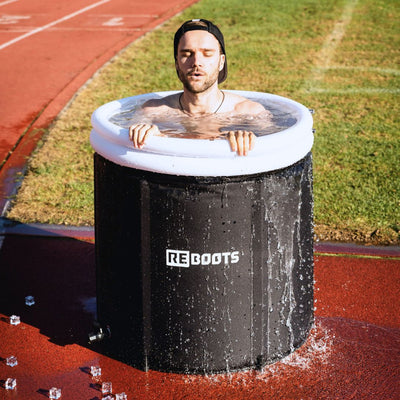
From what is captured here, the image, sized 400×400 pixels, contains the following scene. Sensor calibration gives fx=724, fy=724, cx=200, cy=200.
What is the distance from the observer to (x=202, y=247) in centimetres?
370

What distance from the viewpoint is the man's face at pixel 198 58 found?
4.29 m

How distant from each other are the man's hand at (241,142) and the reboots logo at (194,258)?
22.1 inches

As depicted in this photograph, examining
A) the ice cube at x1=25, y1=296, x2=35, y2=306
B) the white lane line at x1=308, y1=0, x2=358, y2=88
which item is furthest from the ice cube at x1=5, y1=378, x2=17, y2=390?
the white lane line at x1=308, y1=0, x2=358, y2=88

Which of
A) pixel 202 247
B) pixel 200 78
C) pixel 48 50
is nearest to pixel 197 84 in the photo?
pixel 200 78

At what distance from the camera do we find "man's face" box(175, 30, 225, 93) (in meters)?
4.29

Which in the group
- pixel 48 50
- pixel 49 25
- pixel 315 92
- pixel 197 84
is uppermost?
pixel 197 84

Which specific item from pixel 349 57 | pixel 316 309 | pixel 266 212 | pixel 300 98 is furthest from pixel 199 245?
pixel 349 57

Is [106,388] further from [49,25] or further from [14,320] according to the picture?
[49,25]

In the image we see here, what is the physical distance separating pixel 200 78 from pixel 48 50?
895 cm

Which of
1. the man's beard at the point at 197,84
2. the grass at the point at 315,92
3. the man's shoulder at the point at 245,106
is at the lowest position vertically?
the grass at the point at 315,92

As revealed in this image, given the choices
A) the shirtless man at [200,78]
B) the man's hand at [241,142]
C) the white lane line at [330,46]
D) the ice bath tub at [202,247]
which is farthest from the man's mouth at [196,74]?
the white lane line at [330,46]

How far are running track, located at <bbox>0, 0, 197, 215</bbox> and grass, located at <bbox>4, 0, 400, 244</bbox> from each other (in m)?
0.26

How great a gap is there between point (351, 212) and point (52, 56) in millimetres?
7577

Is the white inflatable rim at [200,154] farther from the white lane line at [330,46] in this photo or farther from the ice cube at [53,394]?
the white lane line at [330,46]
